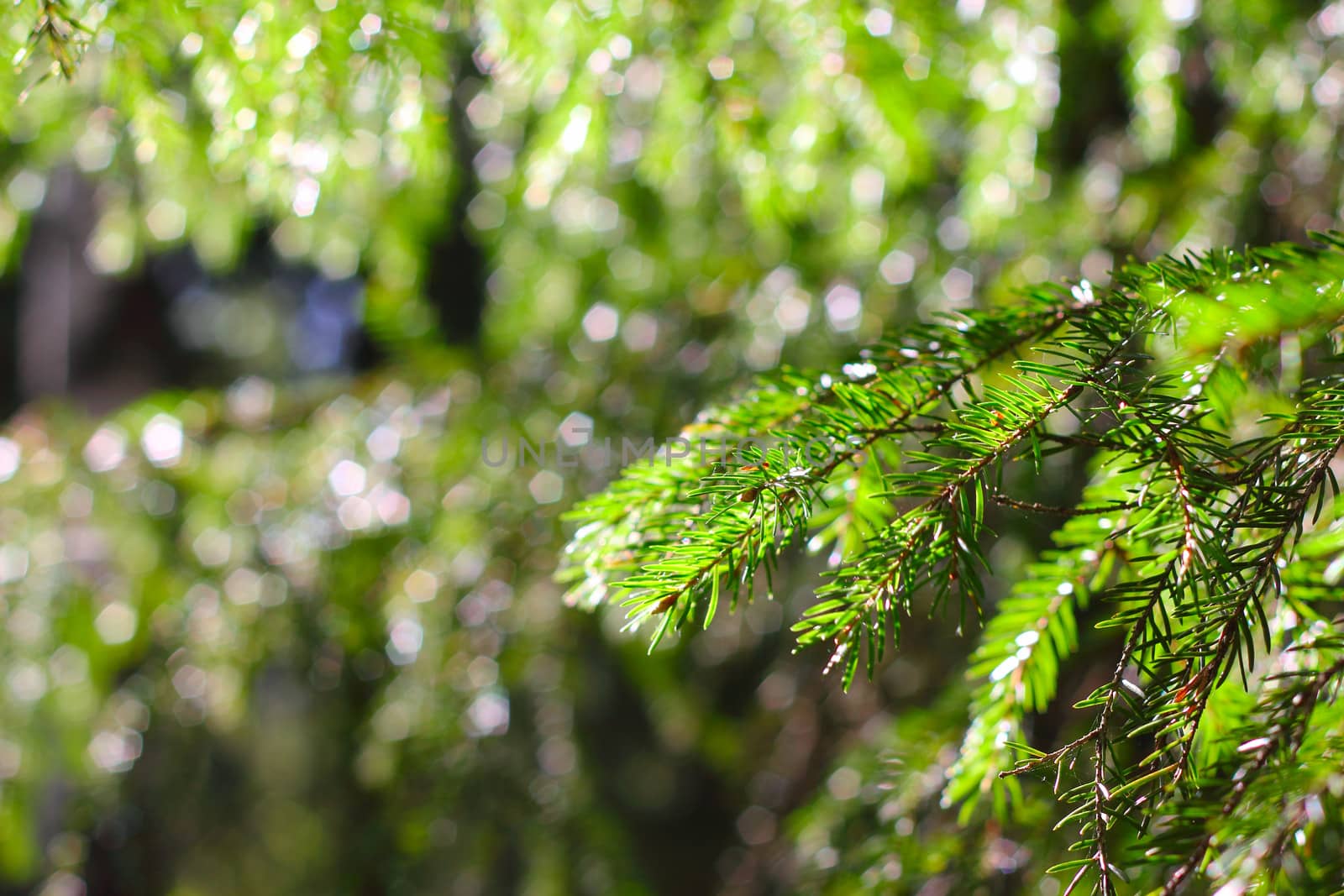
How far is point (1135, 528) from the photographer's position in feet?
1.43

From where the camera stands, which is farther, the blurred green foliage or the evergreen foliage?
the blurred green foliage

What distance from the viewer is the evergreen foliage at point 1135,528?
376 millimetres

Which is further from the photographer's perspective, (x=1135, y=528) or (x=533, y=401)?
(x=533, y=401)

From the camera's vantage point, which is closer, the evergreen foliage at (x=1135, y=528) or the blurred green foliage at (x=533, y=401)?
the evergreen foliage at (x=1135, y=528)

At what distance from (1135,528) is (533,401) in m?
0.93

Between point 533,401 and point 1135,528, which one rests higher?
point 1135,528

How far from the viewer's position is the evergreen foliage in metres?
0.38

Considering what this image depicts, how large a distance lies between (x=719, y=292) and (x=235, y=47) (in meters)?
0.79

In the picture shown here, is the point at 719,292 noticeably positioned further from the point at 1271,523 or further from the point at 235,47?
the point at 1271,523

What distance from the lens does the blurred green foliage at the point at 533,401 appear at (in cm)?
92

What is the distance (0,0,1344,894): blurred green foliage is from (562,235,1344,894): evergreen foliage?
383 millimetres

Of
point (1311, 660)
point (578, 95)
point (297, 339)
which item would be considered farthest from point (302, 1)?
point (297, 339)

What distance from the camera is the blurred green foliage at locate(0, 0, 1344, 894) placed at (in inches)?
36.1

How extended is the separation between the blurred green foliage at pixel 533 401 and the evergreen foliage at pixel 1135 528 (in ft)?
1.26
